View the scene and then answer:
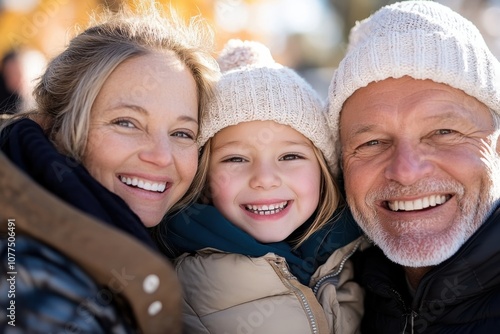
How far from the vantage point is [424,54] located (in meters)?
2.77

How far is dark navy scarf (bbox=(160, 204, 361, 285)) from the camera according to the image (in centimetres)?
277

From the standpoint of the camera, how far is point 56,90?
270 centimetres

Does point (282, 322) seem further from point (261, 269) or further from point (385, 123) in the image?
point (385, 123)

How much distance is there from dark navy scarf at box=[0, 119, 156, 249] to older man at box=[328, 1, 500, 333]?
4.45 feet

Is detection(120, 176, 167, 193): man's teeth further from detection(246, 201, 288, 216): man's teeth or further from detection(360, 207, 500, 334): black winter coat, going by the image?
detection(360, 207, 500, 334): black winter coat

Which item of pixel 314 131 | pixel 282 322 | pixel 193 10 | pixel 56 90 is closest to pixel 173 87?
pixel 56 90

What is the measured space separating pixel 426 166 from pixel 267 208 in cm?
86

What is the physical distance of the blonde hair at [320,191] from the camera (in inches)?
122

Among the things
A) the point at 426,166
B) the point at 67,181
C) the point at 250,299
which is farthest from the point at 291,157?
the point at 67,181

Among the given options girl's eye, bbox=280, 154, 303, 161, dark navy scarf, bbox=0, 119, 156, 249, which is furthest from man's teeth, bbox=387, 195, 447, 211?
dark navy scarf, bbox=0, 119, 156, 249

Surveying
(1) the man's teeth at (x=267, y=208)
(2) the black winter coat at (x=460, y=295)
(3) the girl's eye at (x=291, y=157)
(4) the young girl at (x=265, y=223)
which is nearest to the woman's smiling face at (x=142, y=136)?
(4) the young girl at (x=265, y=223)

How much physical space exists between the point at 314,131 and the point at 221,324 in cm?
118

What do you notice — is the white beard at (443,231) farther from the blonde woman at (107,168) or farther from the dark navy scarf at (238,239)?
the blonde woman at (107,168)

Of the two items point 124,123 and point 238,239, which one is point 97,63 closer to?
point 124,123
